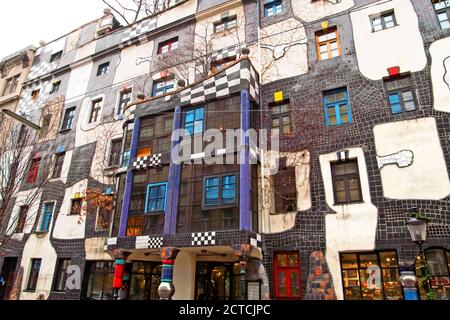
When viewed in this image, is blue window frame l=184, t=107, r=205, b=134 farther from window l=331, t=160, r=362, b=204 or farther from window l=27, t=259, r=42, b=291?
window l=27, t=259, r=42, b=291

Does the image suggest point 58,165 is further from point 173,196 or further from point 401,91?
point 401,91

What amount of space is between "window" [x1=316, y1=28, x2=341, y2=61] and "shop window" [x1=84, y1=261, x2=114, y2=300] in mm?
11328

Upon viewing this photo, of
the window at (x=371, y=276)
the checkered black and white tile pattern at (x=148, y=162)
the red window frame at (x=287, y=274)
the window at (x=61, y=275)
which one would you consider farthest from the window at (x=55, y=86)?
the window at (x=371, y=276)

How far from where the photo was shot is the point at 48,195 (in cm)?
1531

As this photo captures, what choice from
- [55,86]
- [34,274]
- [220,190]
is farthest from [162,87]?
[34,274]

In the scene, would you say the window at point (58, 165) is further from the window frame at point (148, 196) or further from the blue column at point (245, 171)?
the blue column at point (245, 171)

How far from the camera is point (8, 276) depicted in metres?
15.1

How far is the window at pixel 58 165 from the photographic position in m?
15.8

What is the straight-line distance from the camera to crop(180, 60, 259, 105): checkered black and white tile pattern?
11023 mm

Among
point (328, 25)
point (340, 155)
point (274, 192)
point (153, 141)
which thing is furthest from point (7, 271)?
point (328, 25)

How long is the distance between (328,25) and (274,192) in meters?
6.66

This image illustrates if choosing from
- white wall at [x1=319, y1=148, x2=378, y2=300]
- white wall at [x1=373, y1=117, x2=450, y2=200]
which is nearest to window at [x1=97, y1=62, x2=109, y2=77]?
white wall at [x1=319, y1=148, x2=378, y2=300]

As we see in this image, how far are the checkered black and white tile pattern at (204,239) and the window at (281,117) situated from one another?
443cm

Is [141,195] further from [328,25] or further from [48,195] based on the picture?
[328,25]
